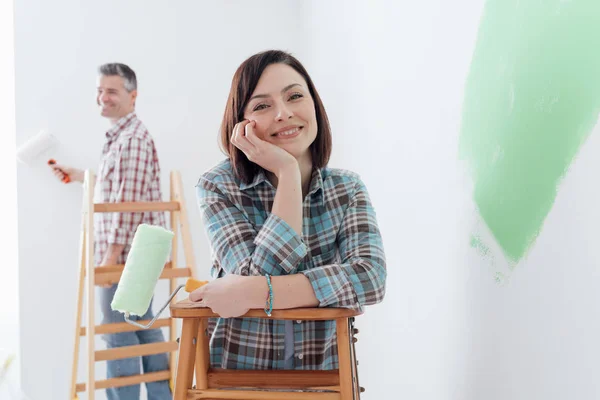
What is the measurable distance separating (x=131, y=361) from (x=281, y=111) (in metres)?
1.54

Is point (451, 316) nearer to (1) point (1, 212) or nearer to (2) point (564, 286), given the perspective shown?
(2) point (564, 286)

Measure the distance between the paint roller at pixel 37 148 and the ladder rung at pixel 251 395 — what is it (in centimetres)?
186

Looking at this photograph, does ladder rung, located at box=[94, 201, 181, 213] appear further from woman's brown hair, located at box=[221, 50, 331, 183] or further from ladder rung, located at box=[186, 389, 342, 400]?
ladder rung, located at box=[186, 389, 342, 400]

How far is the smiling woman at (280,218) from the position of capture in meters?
1.14

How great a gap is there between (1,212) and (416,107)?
6.95 feet

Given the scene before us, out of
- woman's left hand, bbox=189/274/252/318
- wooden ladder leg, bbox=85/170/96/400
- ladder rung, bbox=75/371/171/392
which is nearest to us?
woman's left hand, bbox=189/274/252/318

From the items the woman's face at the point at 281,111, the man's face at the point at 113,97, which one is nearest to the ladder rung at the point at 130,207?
the man's face at the point at 113,97

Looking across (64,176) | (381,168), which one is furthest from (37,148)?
(381,168)

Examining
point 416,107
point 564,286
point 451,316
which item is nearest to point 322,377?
point 451,316

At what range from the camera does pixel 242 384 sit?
1184 millimetres

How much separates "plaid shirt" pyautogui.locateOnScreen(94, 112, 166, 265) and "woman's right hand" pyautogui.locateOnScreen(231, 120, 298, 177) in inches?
46.0

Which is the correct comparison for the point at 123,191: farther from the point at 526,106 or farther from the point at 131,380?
the point at 526,106

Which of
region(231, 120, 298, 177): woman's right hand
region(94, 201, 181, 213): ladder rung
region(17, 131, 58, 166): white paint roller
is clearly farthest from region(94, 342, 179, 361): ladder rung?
region(231, 120, 298, 177): woman's right hand

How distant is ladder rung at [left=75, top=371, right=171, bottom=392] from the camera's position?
2271 millimetres
